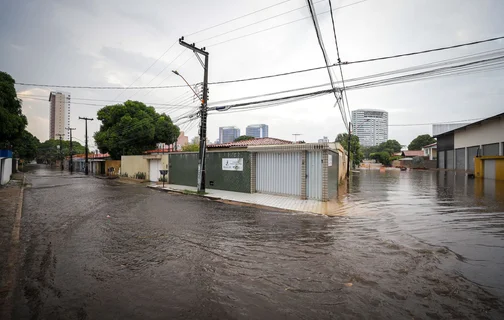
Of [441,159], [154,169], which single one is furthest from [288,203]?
[441,159]

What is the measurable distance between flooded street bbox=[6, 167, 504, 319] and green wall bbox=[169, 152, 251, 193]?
6.64 metres

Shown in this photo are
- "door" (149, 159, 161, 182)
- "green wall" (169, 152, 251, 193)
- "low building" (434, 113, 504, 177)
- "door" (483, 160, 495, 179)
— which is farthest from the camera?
"low building" (434, 113, 504, 177)

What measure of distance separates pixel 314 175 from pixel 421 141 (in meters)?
91.7

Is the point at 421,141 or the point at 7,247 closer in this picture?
the point at 7,247

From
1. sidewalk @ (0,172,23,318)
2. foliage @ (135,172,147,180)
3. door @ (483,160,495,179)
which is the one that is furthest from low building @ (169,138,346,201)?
door @ (483,160,495,179)

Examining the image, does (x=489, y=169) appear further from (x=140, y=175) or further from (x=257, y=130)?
(x=257, y=130)

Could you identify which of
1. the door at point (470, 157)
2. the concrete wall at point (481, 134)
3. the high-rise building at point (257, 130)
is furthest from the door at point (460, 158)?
the high-rise building at point (257, 130)

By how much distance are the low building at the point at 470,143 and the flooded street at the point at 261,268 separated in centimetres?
2682

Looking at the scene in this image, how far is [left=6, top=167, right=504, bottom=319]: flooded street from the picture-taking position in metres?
3.08

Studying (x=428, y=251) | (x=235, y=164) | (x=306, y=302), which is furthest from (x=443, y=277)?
(x=235, y=164)

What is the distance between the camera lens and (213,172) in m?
16.5

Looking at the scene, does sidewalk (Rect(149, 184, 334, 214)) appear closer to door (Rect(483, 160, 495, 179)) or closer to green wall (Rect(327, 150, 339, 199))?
green wall (Rect(327, 150, 339, 199))

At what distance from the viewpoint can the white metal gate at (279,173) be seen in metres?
12.4

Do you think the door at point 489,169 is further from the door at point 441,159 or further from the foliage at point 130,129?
the foliage at point 130,129
